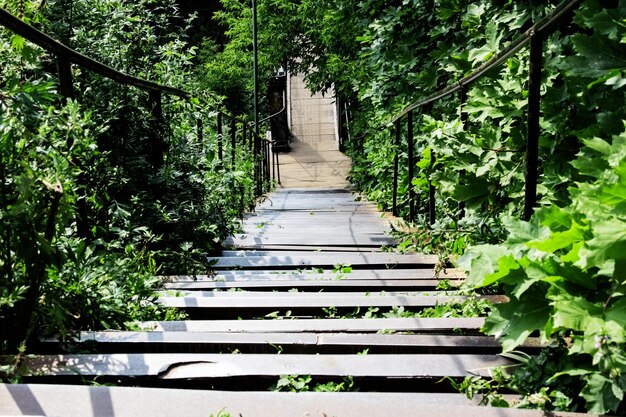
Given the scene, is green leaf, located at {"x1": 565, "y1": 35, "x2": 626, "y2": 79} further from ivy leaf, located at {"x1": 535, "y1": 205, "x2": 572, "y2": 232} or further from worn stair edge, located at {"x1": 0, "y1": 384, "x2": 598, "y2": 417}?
worn stair edge, located at {"x1": 0, "y1": 384, "x2": 598, "y2": 417}

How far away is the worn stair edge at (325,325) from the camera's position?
2139 millimetres

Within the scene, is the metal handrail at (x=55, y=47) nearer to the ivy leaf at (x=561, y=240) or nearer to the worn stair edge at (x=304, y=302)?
the worn stair edge at (x=304, y=302)

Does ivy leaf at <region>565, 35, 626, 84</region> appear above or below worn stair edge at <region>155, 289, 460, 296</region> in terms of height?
above

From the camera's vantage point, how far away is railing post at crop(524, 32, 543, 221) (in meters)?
2.06

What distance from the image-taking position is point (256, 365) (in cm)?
177

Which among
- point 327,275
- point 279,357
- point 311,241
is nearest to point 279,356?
point 279,357

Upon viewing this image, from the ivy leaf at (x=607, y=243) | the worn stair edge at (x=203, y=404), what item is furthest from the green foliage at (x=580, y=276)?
the worn stair edge at (x=203, y=404)

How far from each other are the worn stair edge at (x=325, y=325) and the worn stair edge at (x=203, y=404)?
61 cm

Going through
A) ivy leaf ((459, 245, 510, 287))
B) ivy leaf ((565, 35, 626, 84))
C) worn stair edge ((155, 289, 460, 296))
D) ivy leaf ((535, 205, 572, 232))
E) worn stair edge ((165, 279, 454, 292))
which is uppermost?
ivy leaf ((565, 35, 626, 84))

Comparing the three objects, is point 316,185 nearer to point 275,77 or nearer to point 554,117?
point 275,77

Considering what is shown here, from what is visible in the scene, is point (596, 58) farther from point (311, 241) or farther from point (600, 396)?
point (311, 241)

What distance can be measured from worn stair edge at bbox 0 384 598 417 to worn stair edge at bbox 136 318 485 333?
61cm

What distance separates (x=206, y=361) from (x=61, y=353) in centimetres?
45

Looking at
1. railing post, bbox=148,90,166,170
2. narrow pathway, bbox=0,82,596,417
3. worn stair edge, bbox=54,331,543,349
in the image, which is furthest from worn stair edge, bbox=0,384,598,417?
railing post, bbox=148,90,166,170
